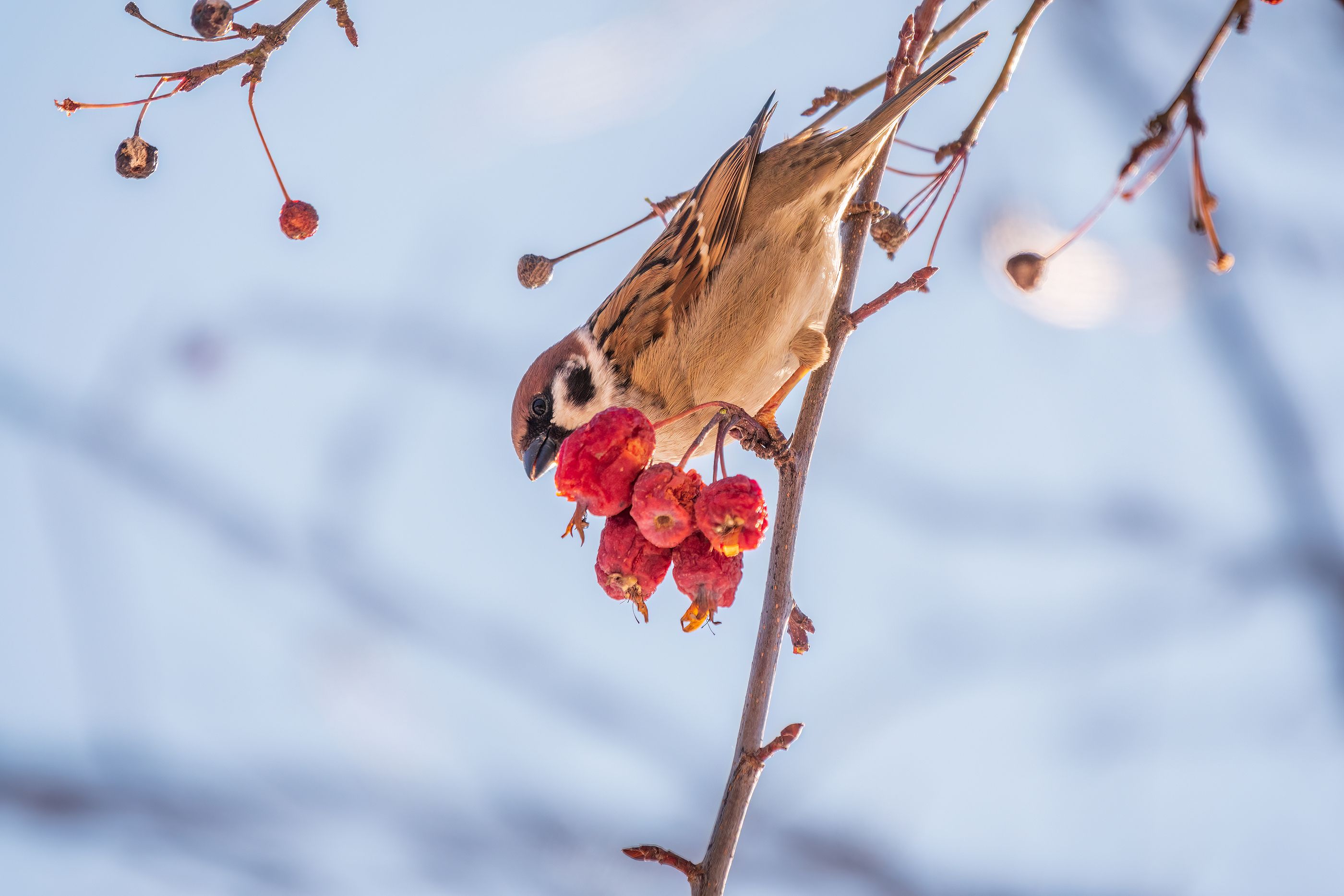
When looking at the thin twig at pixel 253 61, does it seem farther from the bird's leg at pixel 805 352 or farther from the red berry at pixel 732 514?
the bird's leg at pixel 805 352

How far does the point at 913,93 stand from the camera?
11.2 ft

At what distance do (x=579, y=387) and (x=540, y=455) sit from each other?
1.19 feet

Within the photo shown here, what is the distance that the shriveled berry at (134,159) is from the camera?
2355 mm

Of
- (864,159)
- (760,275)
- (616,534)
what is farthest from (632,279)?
(616,534)

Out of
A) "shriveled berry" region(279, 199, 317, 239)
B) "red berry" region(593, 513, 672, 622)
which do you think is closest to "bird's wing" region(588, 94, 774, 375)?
"shriveled berry" region(279, 199, 317, 239)

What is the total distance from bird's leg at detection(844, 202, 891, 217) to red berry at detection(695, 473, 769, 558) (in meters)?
1.25

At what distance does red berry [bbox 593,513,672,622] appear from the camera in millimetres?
2113

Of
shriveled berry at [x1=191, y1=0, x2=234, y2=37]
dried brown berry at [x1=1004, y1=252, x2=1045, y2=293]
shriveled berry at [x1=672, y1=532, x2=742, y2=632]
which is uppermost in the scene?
shriveled berry at [x1=191, y1=0, x2=234, y2=37]

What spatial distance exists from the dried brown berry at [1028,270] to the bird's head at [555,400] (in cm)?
187

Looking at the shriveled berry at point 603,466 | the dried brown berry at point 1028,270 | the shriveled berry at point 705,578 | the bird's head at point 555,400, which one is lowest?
the shriveled berry at point 705,578

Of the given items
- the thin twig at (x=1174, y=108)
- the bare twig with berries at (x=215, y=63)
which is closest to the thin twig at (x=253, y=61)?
the bare twig with berries at (x=215, y=63)

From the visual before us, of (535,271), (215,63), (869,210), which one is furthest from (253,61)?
(869,210)

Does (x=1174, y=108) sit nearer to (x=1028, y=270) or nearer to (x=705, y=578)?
(x=1028, y=270)

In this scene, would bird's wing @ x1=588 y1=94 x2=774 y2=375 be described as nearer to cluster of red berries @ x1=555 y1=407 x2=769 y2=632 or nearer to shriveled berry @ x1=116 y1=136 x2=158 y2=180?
cluster of red berries @ x1=555 y1=407 x2=769 y2=632
